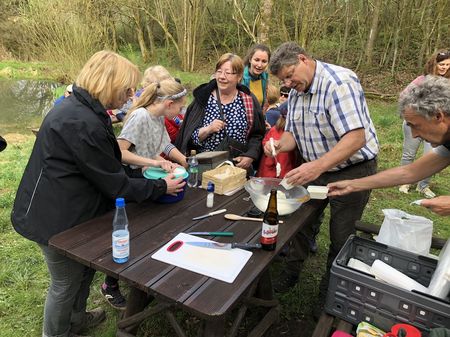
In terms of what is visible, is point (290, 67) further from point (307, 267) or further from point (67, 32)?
point (67, 32)

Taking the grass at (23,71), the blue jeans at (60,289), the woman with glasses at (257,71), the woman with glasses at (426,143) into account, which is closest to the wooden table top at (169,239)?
the blue jeans at (60,289)

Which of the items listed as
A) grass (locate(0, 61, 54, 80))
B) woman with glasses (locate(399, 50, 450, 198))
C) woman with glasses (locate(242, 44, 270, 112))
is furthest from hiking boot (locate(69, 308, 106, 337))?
grass (locate(0, 61, 54, 80))

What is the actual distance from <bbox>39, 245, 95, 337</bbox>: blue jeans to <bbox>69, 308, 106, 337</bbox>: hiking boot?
20 cm

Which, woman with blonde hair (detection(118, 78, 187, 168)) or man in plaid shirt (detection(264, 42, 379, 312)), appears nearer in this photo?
man in plaid shirt (detection(264, 42, 379, 312))

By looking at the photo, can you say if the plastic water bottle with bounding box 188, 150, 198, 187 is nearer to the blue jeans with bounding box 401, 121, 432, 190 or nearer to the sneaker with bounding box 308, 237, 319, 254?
the sneaker with bounding box 308, 237, 319, 254

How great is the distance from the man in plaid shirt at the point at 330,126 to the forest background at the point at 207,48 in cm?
91

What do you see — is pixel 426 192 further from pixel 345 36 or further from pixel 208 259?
pixel 345 36

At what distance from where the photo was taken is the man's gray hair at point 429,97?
5.52 feet

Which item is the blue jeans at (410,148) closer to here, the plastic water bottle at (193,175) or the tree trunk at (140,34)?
the plastic water bottle at (193,175)

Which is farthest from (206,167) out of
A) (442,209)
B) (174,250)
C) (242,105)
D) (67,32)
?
(67,32)

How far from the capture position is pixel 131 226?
198cm

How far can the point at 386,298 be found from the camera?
5.49 feet

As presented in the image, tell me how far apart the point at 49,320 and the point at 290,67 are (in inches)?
83.1

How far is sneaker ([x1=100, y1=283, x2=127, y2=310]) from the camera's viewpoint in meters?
2.69
